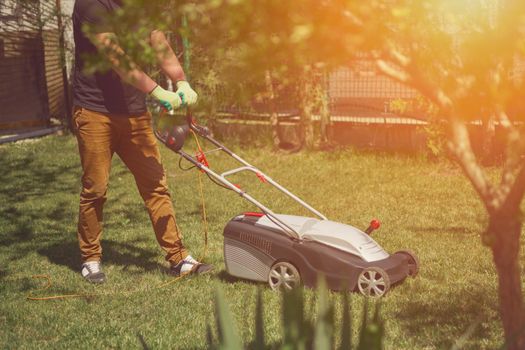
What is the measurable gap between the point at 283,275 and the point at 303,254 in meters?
0.20

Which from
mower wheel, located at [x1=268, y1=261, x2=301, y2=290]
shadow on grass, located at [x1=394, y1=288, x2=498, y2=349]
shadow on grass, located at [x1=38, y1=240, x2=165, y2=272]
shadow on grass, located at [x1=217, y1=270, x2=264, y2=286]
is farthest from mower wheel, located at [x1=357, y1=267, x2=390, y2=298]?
shadow on grass, located at [x1=38, y1=240, x2=165, y2=272]

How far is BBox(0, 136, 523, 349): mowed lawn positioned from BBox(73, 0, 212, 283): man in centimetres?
23

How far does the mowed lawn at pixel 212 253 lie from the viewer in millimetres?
3998

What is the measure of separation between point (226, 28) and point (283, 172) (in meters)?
7.04

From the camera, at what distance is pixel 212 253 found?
5.52 metres

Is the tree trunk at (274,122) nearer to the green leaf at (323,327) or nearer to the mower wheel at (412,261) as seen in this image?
the mower wheel at (412,261)

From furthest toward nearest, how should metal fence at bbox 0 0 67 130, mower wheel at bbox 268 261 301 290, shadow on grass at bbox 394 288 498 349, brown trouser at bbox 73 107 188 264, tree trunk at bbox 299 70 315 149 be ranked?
metal fence at bbox 0 0 67 130 → tree trunk at bbox 299 70 315 149 → brown trouser at bbox 73 107 188 264 → mower wheel at bbox 268 261 301 290 → shadow on grass at bbox 394 288 498 349

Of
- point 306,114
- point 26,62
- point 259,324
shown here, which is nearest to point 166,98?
point 259,324

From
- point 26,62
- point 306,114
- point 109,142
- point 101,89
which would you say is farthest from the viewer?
point 26,62

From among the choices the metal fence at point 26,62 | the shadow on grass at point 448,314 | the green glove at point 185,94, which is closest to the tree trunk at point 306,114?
the metal fence at point 26,62

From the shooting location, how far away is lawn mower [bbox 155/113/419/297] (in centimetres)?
431

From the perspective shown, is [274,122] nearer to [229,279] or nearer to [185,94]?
[229,279]

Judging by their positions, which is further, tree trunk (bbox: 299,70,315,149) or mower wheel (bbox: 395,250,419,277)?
tree trunk (bbox: 299,70,315,149)

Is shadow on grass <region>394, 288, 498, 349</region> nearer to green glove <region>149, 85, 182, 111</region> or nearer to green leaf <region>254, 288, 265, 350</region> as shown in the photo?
green leaf <region>254, 288, 265, 350</region>
